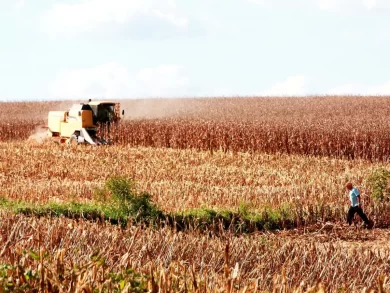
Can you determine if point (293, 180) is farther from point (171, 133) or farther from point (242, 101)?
point (242, 101)

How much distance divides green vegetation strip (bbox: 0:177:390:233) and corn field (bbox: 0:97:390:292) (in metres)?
0.11

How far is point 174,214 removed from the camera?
13.7m

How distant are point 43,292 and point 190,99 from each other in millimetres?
62373

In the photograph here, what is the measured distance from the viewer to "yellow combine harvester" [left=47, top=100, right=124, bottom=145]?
28469 mm

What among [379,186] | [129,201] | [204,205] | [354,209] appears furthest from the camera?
[379,186]

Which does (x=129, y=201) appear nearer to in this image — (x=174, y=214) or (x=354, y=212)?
(x=174, y=214)

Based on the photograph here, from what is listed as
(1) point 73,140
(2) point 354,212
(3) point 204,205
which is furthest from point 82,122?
(2) point 354,212

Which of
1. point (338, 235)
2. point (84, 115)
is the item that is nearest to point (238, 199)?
point (338, 235)

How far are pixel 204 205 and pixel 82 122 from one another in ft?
Answer: 47.0

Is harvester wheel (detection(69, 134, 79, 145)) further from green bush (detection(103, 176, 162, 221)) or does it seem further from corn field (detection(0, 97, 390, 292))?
green bush (detection(103, 176, 162, 221))

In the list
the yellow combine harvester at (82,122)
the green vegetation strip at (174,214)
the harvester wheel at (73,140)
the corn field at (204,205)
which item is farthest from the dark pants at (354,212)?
the harvester wheel at (73,140)

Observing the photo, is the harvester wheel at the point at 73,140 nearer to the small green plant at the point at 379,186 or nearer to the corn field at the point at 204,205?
the corn field at the point at 204,205

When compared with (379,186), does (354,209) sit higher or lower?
lower

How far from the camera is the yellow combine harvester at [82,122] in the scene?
2847cm
